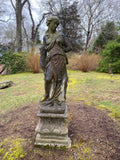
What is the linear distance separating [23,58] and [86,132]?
370 inches

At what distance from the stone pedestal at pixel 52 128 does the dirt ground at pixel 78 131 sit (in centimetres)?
12

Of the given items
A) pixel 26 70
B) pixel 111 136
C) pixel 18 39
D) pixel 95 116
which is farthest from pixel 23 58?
pixel 111 136

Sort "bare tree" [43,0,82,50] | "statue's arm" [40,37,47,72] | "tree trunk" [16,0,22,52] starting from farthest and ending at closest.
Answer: "bare tree" [43,0,82,50]
"tree trunk" [16,0,22,52]
"statue's arm" [40,37,47,72]

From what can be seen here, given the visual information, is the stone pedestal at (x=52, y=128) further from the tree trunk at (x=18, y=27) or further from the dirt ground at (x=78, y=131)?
the tree trunk at (x=18, y=27)

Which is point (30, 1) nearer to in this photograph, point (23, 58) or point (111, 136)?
point (23, 58)

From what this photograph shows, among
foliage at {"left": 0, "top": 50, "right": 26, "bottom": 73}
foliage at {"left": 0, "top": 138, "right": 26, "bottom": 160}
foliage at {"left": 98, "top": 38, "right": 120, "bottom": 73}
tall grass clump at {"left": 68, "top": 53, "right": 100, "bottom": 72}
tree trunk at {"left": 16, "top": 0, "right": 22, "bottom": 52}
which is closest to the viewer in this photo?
foliage at {"left": 0, "top": 138, "right": 26, "bottom": 160}

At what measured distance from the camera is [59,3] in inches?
685

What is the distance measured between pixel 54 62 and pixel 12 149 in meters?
1.64

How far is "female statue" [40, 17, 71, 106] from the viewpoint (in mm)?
1820

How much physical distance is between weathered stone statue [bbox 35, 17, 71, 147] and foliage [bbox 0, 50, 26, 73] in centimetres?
858

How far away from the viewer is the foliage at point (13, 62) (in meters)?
9.41

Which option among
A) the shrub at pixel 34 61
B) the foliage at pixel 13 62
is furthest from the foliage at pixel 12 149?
the foliage at pixel 13 62

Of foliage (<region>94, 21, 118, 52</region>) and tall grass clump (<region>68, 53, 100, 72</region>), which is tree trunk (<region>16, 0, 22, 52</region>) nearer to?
tall grass clump (<region>68, 53, 100, 72</region>)

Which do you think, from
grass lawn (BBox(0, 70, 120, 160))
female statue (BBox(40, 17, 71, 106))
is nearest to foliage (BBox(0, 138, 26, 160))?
grass lawn (BBox(0, 70, 120, 160))
